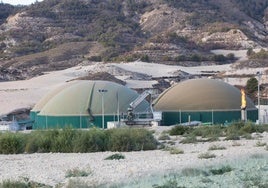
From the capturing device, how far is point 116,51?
14738 cm

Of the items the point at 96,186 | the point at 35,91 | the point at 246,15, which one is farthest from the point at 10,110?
the point at 246,15

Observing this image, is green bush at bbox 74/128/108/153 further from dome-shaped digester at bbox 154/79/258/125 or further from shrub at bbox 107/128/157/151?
dome-shaped digester at bbox 154/79/258/125

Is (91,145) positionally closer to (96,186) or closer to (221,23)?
(96,186)

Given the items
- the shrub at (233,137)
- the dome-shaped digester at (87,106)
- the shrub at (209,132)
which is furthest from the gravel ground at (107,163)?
the dome-shaped digester at (87,106)

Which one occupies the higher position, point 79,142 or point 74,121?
point 79,142

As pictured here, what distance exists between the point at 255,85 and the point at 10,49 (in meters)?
84.7

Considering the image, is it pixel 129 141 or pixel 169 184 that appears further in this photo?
pixel 129 141

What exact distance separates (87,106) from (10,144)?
76.4 ft

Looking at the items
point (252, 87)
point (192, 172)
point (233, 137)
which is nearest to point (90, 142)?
point (233, 137)

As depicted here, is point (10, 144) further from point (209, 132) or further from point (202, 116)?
point (202, 116)

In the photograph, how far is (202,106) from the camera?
5581 centimetres

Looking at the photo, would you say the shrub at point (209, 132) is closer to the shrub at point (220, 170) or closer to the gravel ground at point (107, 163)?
the gravel ground at point (107, 163)

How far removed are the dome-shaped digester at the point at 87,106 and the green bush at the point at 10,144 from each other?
67.5ft

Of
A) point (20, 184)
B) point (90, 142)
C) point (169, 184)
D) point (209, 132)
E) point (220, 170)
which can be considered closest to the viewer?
point (169, 184)
